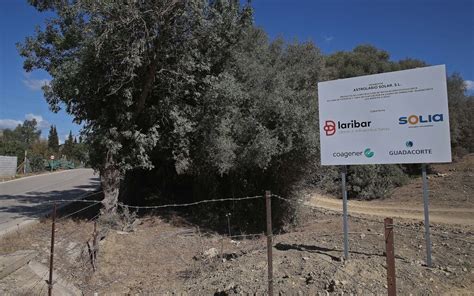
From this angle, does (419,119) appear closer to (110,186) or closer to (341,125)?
(341,125)

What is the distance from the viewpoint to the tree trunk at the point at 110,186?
12113 millimetres

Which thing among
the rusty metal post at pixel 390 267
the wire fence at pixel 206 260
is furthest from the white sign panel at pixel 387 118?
the rusty metal post at pixel 390 267

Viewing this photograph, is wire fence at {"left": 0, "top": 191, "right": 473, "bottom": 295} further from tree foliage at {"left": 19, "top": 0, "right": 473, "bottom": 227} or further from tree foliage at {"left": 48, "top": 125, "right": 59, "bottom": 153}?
tree foliage at {"left": 48, "top": 125, "right": 59, "bottom": 153}

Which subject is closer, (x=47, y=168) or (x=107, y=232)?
(x=107, y=232)

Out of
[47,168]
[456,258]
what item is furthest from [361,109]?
[47,168]

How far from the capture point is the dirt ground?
250 inches

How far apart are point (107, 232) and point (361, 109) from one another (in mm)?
7473

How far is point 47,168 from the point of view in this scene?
2400 inches

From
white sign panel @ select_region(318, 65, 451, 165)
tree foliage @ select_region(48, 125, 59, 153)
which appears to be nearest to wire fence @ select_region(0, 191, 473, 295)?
white sign panel @ select_region(318, 65, 451, 165)

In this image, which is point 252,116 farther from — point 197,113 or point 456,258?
point 456,258

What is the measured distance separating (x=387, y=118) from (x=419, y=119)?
56cm

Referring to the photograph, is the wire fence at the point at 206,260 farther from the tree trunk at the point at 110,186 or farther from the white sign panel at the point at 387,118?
the white sign panel at the point at 387,118

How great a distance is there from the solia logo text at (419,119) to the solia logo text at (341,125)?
0.62m

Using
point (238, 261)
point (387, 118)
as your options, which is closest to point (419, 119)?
point (387, 118)
